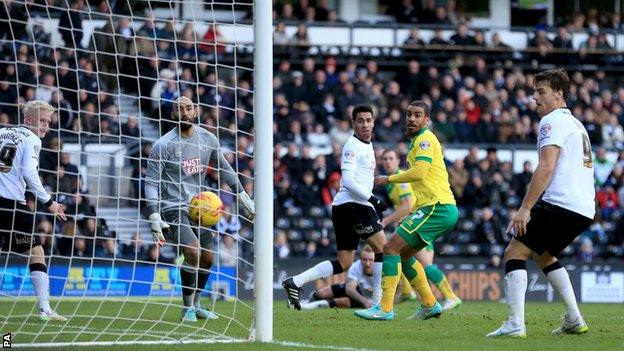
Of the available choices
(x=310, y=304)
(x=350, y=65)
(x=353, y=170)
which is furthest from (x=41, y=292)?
(x=350, y=65)

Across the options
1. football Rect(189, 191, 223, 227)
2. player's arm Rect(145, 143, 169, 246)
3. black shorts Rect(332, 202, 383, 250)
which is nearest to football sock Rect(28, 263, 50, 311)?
player's arm Rect(145, 143, 169, 246)

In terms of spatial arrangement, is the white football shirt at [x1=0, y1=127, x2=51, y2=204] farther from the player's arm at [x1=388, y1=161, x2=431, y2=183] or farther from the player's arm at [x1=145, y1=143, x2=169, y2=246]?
the player's arm at [x1=388, y1=161, x2=431, y2=183]

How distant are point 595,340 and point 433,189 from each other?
2765 mm

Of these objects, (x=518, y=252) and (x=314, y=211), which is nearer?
(x=518, y=252)

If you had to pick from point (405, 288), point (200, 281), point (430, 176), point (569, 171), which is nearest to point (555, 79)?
point (569, 171)

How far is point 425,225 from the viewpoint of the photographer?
12.0 meters

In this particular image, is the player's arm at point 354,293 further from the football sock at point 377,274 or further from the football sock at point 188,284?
the football sock at point 188,284

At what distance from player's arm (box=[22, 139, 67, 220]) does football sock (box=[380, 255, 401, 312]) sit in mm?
3183

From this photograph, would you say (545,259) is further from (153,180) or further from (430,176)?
(153,180)

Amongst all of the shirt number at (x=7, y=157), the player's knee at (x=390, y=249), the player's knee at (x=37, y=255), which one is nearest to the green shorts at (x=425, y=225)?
the player's knee at (x=390, y=249)

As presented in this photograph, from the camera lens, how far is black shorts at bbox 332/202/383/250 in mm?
13055

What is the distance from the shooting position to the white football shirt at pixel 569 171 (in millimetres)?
9727

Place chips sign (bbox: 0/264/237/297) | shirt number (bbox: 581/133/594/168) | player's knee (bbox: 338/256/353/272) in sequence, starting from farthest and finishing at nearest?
chips sign (bbox: 0/264/237/297)
player's knee (bbox: 338/256/353/272)
shirt number (bbox: 581/133/594/168)

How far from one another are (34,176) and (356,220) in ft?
11.2
